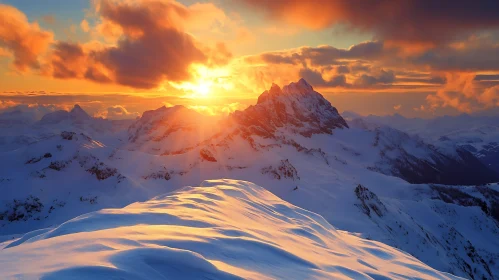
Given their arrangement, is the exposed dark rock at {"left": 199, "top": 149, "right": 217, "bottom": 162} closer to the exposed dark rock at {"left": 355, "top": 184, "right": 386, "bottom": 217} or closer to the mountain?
the mountain

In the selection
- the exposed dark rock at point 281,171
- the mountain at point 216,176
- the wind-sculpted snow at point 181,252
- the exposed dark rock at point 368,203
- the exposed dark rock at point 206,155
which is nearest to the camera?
the wind-sculpted snow at point 181,252

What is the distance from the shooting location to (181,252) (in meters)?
7.86

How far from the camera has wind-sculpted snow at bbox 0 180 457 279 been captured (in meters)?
6.84

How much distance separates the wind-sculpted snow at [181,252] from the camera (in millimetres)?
6844

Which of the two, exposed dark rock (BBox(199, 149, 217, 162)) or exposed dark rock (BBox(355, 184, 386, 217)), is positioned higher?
exposed dark rock (BBox(199, 149, 217, 162))

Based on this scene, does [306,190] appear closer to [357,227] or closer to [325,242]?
[357,227]

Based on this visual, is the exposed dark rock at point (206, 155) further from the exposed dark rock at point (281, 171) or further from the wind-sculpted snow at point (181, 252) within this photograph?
the wind-sculpted snow at point (181, 252)

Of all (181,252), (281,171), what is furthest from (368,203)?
(181,252)

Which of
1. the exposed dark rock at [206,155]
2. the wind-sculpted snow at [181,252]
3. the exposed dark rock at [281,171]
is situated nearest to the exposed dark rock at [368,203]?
the exposed dark rock at [281,171]

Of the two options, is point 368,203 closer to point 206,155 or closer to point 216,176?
point 216,176

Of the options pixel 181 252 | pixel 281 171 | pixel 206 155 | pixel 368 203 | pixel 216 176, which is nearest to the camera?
pixel 181 252

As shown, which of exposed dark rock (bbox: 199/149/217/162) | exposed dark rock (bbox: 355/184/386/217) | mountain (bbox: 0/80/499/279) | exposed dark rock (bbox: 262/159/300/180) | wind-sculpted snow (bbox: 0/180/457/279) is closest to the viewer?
wind-sculpted snow (bbox: 0/180/457/279)

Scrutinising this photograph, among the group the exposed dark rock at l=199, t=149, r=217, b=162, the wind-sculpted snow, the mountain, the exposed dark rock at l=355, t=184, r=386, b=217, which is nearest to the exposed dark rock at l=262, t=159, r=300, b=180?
the mountain

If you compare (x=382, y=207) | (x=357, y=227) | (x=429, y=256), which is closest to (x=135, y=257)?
(x=357, y=227)
